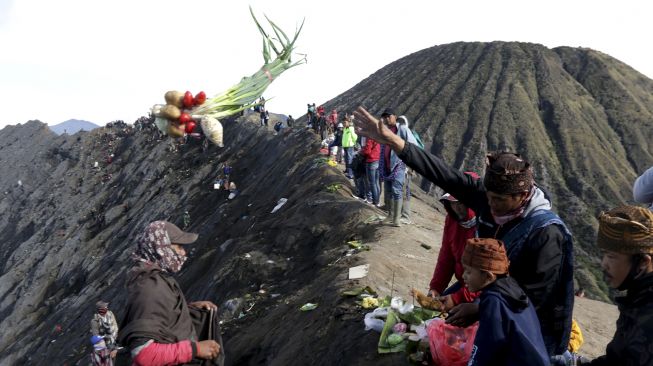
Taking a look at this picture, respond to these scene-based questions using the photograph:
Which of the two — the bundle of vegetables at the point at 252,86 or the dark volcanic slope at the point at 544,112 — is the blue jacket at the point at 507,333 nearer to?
the bundle of vegetables at the point at 252,86

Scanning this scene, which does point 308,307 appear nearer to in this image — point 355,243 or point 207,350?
point 355,243

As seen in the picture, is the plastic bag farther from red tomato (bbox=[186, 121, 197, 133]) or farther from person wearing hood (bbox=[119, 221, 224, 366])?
person wearing hood (bbox=[119, 221, 224, 366])

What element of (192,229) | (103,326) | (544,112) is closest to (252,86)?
(103,326)

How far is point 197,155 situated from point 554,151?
59170 millimetres

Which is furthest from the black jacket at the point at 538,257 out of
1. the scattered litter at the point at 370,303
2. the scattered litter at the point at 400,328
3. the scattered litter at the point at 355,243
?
the scattered litter at the point at 355,243

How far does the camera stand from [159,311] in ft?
9.74

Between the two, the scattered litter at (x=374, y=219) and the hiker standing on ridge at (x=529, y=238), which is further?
the scattered litter at (x=374, y=219)

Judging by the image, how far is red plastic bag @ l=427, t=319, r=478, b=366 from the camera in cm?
335

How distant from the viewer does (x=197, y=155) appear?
1505 inches

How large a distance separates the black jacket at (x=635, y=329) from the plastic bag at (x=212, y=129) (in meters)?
2.39

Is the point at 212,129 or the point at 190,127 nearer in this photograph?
the point at 212,129

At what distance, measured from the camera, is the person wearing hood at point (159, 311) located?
9.34ft

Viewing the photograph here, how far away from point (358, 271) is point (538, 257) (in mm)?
4240

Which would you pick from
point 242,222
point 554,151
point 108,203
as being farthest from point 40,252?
point 554,151
